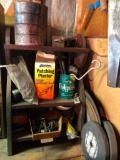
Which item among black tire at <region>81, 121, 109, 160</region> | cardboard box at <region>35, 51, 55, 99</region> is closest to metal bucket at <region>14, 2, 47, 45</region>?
cardboard box at <region>35, 51, 55, 99</region>

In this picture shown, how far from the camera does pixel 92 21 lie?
4.06 ft

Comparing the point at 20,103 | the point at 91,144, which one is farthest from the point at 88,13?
the point at 91,144

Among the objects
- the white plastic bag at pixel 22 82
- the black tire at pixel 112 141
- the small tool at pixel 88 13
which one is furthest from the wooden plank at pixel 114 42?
the small tool at pixel 88 13

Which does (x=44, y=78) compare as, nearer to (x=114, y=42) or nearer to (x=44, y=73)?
(x=44, y=73)

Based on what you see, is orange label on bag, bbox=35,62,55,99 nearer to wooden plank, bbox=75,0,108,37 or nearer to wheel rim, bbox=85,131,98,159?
wheel rim, bbox=85,131,98,159

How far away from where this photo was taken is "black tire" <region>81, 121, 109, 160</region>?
83cm

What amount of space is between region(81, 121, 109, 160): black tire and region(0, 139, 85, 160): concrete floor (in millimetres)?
118

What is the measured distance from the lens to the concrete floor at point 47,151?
3.39 feet

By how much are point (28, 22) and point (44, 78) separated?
0.34 metres

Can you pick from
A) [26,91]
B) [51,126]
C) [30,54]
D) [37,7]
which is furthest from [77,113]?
[37,7]

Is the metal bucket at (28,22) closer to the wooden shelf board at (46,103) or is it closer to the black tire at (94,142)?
the wooden shelf board at (46,103)

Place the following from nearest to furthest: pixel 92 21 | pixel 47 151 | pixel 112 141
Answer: pixel 112 141, pixel 47 151, pixel 92 21

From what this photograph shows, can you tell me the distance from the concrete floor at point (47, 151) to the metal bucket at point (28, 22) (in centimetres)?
74

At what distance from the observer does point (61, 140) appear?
47.4 inches
